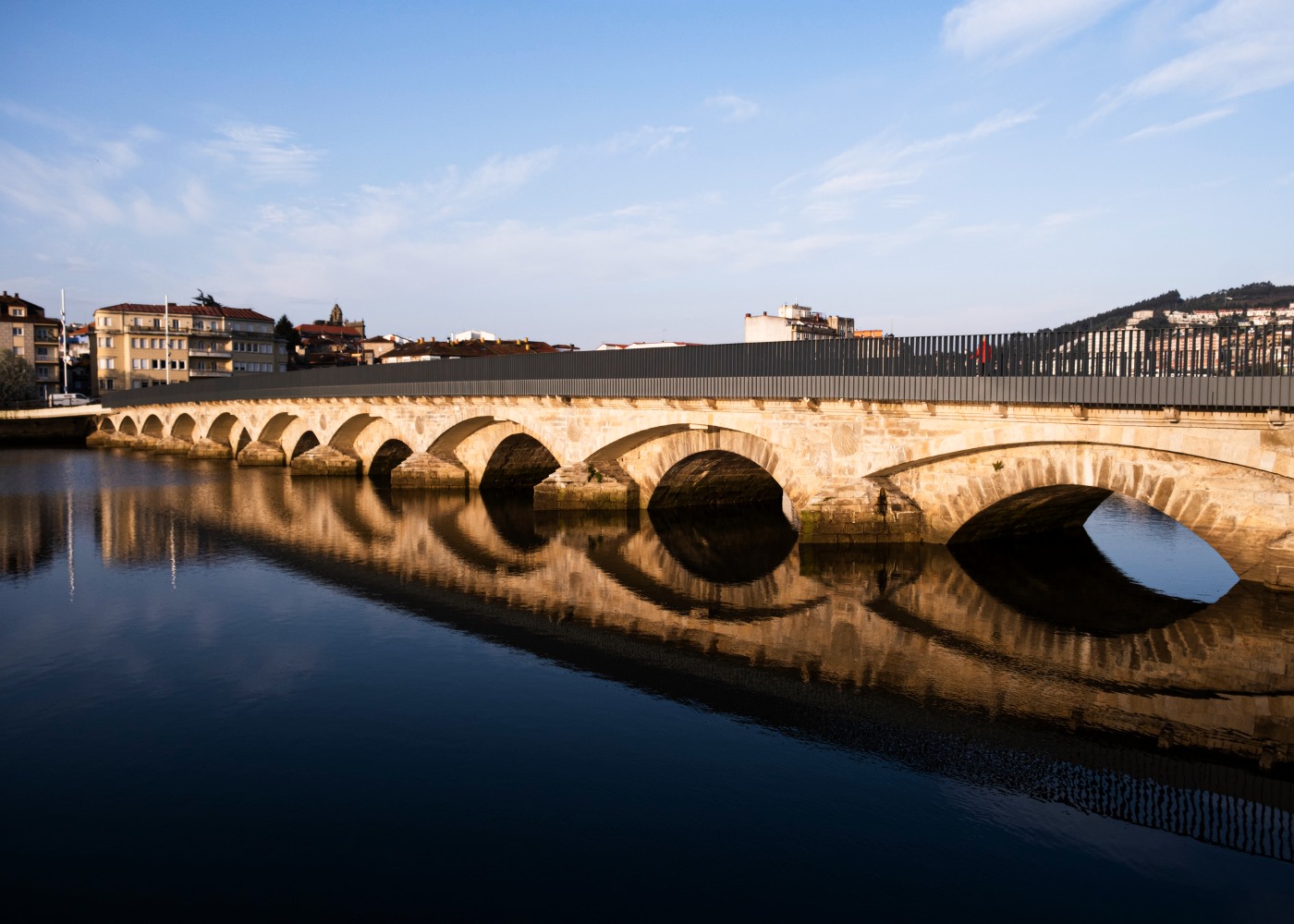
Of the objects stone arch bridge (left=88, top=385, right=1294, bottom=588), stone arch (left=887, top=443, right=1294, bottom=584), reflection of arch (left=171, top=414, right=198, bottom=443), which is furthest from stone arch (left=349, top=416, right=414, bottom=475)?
stone arch (left=887, top=443, right=1294, bottom=584)

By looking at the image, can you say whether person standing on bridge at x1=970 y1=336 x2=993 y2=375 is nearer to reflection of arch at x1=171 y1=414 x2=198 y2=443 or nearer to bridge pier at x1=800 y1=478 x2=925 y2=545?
bridge pier at x1=800 y1=478 x2=925 y2=545

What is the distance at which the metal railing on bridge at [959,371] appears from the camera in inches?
546

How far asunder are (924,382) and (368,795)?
515 inches

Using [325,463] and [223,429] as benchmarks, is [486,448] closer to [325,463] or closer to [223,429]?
[325,463]

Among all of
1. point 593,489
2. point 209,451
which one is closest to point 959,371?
point 593,489

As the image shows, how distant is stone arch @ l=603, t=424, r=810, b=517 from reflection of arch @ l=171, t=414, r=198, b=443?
4069 centimetres

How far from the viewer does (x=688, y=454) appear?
24.6 meters

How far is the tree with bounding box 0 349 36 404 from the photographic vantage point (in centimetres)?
7500

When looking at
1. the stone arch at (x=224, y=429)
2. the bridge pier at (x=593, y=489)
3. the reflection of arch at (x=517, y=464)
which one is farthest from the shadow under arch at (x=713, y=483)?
the stone arch at (x=224, y=429)

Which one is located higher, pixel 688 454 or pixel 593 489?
pixel 688 454

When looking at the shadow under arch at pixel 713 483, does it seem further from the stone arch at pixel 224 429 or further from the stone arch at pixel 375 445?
the stone arch at pixel 224 429

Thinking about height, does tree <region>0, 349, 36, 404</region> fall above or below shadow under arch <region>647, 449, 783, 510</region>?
above

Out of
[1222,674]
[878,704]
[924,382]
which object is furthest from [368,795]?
[924,382]

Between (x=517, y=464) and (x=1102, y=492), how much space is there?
66.5 ft
